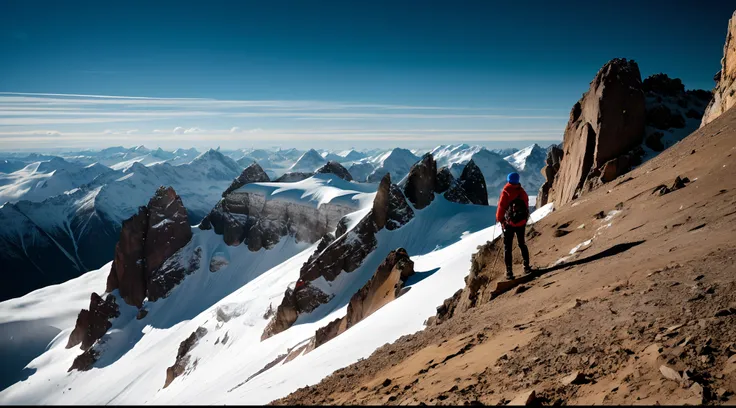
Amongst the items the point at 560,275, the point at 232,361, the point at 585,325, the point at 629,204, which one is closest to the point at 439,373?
the point at 585,325

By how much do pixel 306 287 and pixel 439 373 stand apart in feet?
219

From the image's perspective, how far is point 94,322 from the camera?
363 feet

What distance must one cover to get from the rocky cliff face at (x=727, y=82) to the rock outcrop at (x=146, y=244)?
127m

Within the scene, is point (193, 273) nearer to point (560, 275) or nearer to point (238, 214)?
point (238, 214)

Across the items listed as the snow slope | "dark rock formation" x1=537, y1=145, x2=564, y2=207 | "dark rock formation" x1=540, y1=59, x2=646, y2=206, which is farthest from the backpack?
"dark rock formation" x1=537, y1=145, x2=564, y2=207

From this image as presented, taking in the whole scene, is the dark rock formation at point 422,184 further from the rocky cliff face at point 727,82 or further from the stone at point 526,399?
the stone at point 526,399

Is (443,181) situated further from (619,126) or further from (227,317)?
(619,126)

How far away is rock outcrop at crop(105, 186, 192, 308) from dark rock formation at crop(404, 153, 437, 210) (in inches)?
2928

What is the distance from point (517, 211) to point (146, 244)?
13073cm

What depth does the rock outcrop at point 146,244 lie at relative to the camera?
119062 mm

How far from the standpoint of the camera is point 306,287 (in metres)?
72.0

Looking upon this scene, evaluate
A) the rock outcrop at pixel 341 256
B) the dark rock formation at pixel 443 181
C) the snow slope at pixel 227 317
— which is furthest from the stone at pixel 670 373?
the dark rock formation at pixel 443 181

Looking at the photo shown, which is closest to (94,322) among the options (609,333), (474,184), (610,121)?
(474,184)

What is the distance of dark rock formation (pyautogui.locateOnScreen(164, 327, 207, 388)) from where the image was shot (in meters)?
73.7
